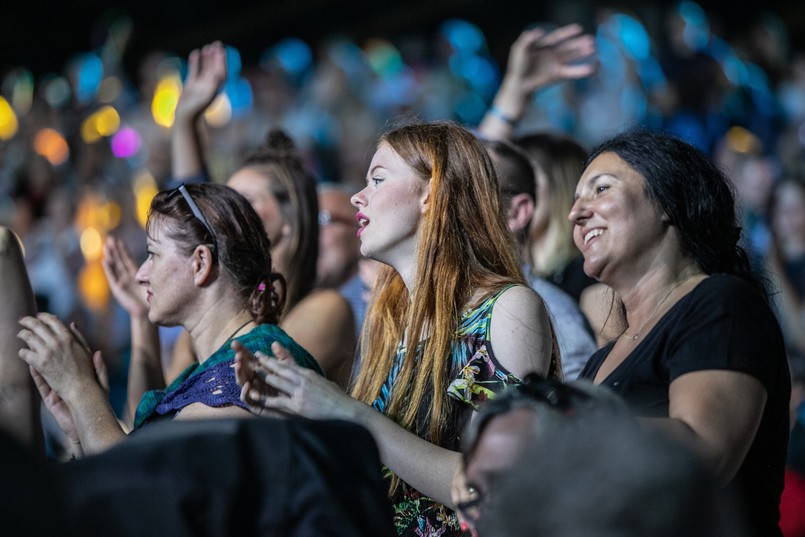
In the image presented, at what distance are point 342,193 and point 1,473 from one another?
118 inches

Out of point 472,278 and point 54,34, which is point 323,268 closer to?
point 472,278

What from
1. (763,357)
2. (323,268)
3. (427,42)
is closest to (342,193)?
(323,268)

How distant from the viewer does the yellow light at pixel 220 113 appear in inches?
344

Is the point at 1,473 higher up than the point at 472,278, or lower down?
higher up

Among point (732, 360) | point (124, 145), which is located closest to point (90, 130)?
point (124, 145)

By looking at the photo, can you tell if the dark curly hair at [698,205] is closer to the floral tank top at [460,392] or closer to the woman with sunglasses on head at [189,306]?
the floral tank top at [460,392]

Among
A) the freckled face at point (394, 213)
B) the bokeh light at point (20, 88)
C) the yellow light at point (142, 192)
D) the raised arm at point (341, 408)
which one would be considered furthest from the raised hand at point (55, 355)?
the bokeh light at point (20, 88)

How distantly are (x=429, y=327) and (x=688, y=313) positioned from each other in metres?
0.64

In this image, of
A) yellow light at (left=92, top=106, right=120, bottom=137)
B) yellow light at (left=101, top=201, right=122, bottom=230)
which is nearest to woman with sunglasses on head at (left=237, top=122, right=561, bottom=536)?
yellow light at (left=101, top=201, right=122, bottom=230)

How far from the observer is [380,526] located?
4.62ft

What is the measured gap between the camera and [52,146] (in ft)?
28.5

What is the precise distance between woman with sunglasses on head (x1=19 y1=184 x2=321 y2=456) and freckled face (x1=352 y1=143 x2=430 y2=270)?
0.31m

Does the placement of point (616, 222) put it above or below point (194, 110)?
below

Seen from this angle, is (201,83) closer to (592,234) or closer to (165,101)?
(592,234)
